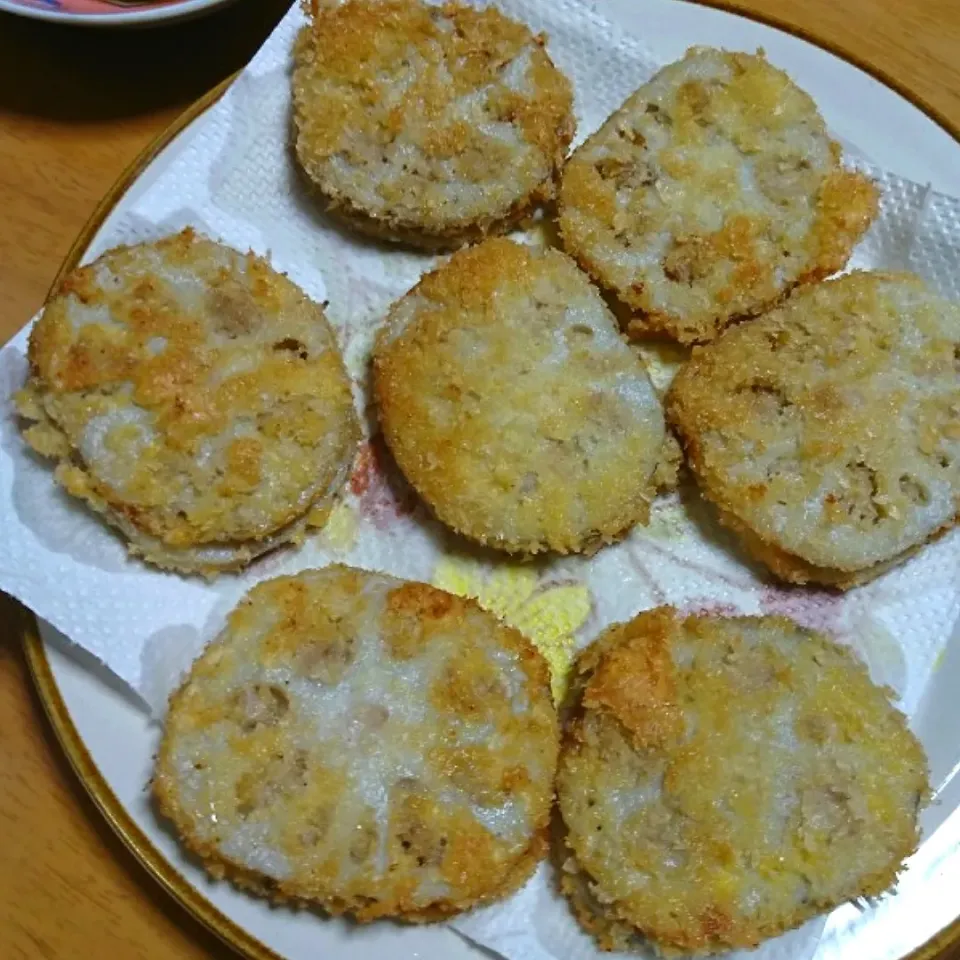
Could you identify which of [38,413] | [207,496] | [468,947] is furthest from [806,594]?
[38,413]

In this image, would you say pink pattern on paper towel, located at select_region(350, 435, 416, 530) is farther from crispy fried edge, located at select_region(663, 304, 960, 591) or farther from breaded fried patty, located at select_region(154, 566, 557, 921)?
crispy fried edge, located at select_region(663, 304, 960, 591)

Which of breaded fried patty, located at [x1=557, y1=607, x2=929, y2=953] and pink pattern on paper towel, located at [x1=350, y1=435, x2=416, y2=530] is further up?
breaded fried patty, located at [x1=557, y1=607, x2=929, y2=953]

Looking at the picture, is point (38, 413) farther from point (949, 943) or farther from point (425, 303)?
point (949, 943)

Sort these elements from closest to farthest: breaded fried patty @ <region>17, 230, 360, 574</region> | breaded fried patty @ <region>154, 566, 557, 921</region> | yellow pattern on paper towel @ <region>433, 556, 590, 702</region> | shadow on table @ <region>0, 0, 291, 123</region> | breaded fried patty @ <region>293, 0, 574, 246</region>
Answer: breaded fried patty @ <region>154, 566, 557, 921</region> < breaded fried patty @ <region>17, 230, 360, 574</region> < yellow pattern on paper towel @ <region>433, 556, 590, 702</region> < breaded fried patty @ <region>293, 0, 574, 246</region> < shadow on table @ <region>0, 0, 291, 123</region>

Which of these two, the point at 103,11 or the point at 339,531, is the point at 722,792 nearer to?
the point at 339,531

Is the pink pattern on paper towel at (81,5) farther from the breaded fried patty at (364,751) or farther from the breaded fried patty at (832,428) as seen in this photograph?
the breaded fried patty at (832,428)

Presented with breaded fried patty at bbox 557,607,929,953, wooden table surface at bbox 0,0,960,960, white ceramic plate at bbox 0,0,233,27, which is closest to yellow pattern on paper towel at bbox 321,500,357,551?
breaded fried patty at bbox 557,607,929,953

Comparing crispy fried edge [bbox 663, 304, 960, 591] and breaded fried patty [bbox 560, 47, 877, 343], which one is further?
breaded fried patty [bbox 560, 47, 877, 343]
